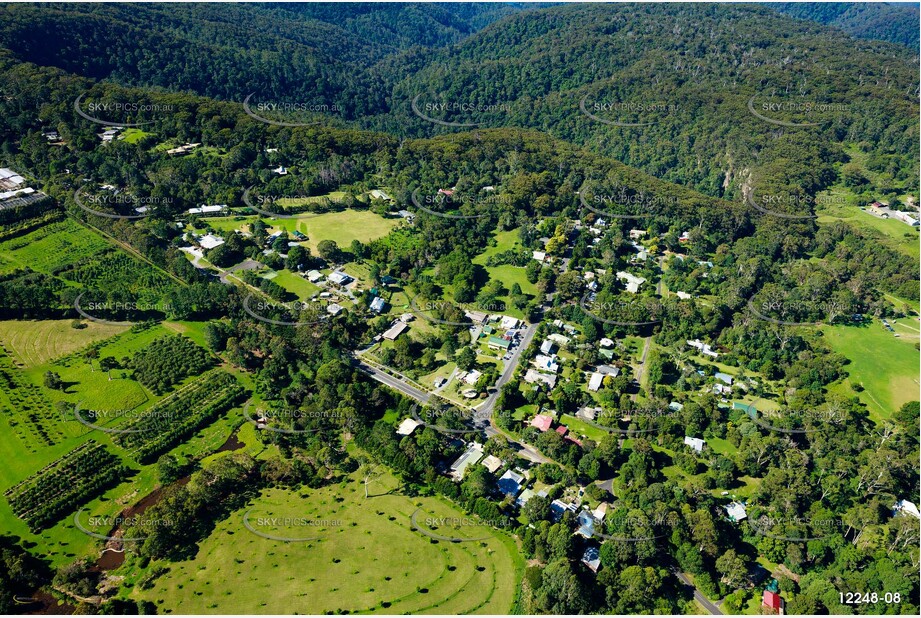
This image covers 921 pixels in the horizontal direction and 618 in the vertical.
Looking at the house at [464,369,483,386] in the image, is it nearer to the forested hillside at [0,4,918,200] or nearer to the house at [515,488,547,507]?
the house at [515,488,547,507]

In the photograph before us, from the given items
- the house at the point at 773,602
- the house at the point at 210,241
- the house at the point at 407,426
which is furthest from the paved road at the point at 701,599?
the house at the point at 210,241

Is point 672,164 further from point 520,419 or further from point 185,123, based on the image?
point 185,123

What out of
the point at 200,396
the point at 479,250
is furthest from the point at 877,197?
the point at 200,396

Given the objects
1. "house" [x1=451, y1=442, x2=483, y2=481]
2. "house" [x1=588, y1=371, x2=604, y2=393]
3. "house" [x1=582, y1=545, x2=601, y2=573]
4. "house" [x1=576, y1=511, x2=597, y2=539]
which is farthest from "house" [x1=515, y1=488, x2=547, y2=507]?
"house" [x1=588, y1=371, x2=604, y2=393]

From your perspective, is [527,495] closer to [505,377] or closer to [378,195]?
[505,377]

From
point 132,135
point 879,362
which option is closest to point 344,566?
point 879,362
